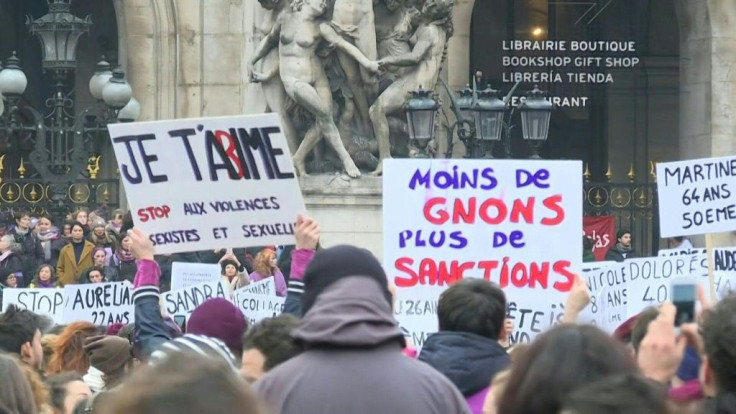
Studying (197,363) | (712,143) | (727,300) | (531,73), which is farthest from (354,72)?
(197,363)

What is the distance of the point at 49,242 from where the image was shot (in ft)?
64.0

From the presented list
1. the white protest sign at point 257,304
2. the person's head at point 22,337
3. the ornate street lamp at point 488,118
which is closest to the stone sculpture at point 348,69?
the ornate street lamp at point 488,118

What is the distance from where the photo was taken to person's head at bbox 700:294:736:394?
498 cm

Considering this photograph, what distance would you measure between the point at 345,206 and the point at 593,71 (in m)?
7.15

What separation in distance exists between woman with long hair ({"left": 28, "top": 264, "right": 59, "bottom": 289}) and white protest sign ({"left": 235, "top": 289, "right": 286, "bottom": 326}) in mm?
5747

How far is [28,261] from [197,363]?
617 inches

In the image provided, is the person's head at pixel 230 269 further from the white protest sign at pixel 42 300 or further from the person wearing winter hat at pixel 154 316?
the person wearing winter hat at pixel 154 316

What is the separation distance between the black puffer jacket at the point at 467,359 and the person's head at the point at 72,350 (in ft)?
8.54

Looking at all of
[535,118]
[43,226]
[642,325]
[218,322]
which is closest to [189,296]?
[218,322]

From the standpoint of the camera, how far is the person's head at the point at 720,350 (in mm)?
4980

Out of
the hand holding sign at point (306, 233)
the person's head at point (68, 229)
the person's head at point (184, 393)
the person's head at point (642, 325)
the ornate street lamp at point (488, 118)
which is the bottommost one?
the person's head at point (68, 229)

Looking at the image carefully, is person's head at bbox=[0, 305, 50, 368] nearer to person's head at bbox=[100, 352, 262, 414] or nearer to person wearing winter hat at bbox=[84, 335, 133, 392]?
person wearing winter hat at bbox=[84, 335, 133, 392]

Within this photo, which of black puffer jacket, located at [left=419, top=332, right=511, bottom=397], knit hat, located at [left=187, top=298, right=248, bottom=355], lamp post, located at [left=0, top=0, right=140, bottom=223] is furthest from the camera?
lamp post, located at [left=0, top=0, right=140, bottom=223]

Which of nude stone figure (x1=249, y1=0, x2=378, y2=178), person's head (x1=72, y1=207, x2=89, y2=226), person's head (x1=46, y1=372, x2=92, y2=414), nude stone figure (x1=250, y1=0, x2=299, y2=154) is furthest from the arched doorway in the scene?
person's head (x1=46, y1=372, x2=92, y2=414)
